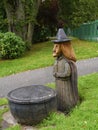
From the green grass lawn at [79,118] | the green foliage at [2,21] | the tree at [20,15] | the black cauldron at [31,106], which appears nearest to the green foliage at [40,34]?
the green foliage at [2,21]

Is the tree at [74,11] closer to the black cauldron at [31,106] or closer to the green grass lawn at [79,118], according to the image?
the green grass lawn at [79,118]

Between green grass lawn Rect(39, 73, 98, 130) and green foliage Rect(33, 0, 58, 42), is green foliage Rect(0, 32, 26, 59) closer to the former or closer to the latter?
green foliage Rect(33, 0, 58, 42)

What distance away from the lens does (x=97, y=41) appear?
18219 mm

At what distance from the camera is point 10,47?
1417 centimetres

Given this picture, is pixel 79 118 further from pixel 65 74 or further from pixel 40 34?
pixel 40 34

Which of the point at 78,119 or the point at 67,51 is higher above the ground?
the point at 67,51

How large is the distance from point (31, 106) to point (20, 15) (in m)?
11.0

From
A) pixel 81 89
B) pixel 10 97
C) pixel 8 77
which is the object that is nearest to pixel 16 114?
pixel 10 97

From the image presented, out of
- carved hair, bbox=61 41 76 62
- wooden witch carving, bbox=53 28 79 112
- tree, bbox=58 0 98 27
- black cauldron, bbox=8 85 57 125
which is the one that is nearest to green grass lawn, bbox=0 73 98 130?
black cauldron, bbox=8 85 57 125

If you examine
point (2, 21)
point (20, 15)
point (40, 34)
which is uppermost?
point (20, 15)

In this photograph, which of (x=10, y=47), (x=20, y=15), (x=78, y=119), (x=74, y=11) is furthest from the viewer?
(x=74, y=11)

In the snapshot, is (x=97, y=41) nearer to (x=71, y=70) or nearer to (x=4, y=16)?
(x=4, y=16)

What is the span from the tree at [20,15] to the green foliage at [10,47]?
6.63 ft

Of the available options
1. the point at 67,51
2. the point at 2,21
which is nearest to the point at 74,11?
the point at 2,21
